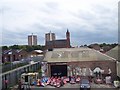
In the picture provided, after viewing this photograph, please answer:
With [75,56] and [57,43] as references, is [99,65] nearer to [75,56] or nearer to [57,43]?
[75,56]

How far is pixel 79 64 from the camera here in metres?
33.9

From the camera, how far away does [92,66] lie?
33.4 m

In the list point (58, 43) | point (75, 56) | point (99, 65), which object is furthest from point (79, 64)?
point (58, 43)

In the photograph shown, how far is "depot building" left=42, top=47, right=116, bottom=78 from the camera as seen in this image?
3297cm

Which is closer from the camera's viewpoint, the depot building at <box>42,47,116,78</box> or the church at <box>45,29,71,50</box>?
the depot building at <box>42,47,116,78</box>

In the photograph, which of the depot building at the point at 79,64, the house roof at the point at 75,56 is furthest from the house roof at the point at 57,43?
the depot building at the point at 79,64

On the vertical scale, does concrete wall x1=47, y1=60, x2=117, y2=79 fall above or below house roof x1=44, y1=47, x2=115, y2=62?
below

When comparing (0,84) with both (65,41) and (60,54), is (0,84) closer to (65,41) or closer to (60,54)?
(60,54)

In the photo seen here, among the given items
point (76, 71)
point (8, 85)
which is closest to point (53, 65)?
point (76, 71)

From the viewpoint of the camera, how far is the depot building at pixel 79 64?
3297cm

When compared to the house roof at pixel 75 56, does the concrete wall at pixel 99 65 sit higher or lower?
lower

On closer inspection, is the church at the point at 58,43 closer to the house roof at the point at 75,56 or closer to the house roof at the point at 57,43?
the house roof at the point at 57,43

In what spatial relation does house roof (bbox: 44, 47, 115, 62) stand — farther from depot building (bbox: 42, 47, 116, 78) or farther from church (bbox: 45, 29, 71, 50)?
church (bbox: 45, 29, 71, 50)

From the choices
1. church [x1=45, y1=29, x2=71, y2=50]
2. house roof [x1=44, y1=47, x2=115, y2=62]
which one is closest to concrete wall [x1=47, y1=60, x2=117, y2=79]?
house roof [x1=44, y1=47, x2=115, y2=62]
